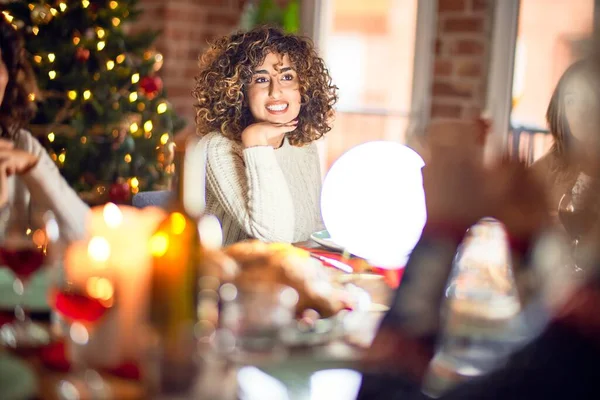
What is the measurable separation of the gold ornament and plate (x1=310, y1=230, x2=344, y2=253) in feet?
4.47

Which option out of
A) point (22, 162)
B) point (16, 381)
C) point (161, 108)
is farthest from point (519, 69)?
point (16, 381)

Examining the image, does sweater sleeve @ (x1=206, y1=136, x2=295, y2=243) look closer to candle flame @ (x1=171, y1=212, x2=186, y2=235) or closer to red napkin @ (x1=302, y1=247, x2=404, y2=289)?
red napkin @ (x1=302, y1=247, x2=404, y2=289)

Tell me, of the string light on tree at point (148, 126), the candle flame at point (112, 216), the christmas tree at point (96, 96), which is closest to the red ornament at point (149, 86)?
the christmas tree at point (96, 96)

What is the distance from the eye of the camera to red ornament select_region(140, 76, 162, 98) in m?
2.90

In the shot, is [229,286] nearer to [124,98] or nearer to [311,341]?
[311,341]

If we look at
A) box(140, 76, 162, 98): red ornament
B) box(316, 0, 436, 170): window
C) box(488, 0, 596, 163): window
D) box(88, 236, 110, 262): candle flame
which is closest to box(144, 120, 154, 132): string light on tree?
box(140, 76, 162, 98): red ornament

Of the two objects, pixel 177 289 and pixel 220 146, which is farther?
pixel 220 146

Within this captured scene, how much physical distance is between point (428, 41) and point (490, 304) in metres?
2.13

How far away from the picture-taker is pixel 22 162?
163 centimetres

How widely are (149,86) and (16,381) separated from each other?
2150 mm

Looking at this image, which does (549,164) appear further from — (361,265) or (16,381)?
(16,381)

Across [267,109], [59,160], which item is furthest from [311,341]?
[59,160]

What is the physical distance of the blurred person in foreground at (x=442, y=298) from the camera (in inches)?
32.4

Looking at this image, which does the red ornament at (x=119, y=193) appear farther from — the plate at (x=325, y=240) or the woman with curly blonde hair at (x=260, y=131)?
the plate at (x=325, y=240)
